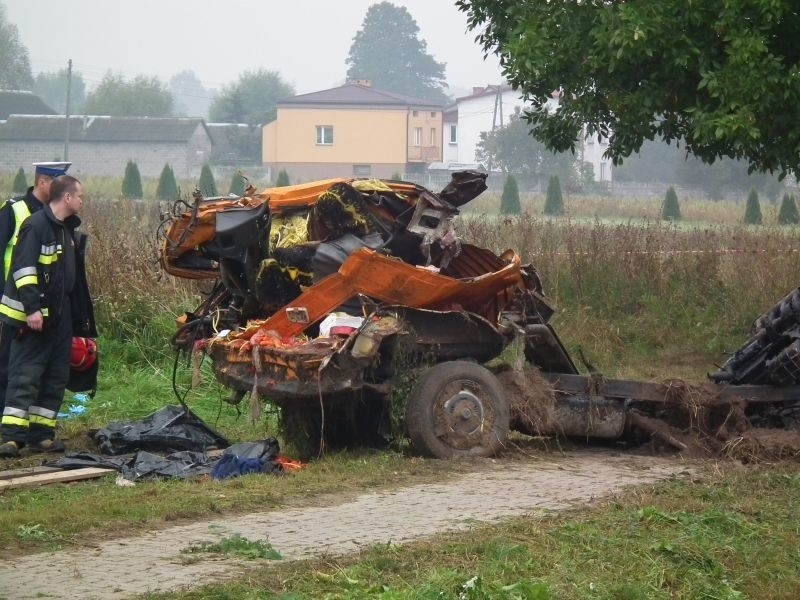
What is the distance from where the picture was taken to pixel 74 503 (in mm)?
7777

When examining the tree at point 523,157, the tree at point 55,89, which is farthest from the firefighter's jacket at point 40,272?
the tree at point 55,89

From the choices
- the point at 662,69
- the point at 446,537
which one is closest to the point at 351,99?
the point at 662,69

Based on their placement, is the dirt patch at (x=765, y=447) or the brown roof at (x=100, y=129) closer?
the dirt patch at (x=765, y=447)

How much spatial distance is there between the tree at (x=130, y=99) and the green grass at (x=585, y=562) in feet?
347

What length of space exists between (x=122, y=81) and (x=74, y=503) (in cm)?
A: 11332

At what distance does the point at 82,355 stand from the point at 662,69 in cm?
651

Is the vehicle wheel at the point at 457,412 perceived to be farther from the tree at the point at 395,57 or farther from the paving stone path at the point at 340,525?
the tree at the point at 395,57

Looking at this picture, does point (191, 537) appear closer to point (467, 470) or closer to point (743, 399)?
point (467, 470)

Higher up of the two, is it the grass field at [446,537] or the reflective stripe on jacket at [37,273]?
the reflective stripe on jacket at [37,273]

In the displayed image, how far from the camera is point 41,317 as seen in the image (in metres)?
9.67

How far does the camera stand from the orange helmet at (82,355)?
10.6 meters

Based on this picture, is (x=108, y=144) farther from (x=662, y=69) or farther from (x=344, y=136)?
(x=662, y=69)

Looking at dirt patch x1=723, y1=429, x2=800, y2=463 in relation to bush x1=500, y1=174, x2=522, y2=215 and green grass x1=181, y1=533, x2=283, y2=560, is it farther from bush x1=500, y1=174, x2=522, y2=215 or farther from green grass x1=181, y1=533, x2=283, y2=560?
bush x1=500, y1=174, x2=522, y2=215

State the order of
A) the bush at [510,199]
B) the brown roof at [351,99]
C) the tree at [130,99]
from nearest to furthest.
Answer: the bush at [510,199], the brown roof at [351,99], the tree at [130,99]
